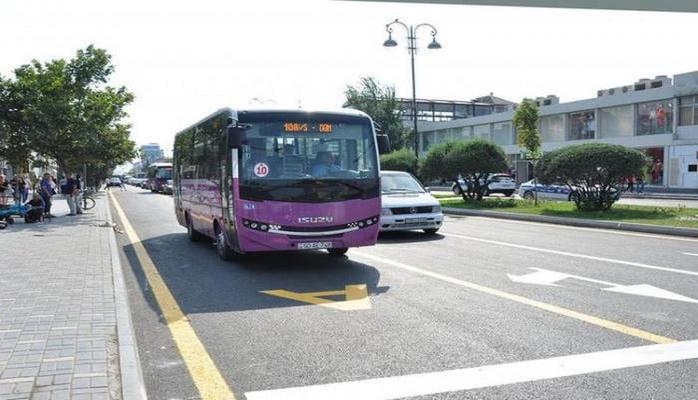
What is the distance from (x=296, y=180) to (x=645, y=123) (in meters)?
41.9

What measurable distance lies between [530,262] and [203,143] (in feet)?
21.9

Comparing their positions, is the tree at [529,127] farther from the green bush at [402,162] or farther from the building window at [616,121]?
the building window at [616,121]

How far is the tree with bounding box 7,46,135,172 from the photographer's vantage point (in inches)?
860

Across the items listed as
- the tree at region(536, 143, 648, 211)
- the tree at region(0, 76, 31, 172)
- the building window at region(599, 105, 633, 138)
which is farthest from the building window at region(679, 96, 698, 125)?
the tree at region(0, 76, 31, 172)

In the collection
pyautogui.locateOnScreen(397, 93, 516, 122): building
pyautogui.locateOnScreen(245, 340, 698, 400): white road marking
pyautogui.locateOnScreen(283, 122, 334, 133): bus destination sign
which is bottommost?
pyautogui.locateOnScreen(245, 340, 698, 400): white road marking

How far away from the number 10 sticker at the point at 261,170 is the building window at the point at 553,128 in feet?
153

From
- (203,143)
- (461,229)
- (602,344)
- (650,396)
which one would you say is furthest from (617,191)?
(650,396)

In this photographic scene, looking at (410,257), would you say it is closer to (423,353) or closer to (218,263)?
(218,263)

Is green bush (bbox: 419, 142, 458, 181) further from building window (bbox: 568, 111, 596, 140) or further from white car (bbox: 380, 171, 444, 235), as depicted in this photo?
building window (bbox: 568, 111, 596, 140)

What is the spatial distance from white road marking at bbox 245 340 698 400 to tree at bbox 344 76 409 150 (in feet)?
182

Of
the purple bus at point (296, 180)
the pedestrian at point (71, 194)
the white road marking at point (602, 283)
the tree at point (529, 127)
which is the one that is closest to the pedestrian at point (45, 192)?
the pedestrian at point (71, 194)

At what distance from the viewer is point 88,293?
7.62 m

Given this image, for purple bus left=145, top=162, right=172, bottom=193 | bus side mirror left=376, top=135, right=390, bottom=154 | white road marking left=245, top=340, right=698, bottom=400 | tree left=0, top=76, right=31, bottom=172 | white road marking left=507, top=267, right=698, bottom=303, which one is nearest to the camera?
white road marking left=245, top=340, right=698, bottom=400

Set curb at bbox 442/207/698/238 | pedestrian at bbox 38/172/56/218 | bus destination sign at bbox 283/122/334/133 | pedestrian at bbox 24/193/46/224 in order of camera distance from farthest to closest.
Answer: pedestrian at bbox 38/172/56/218
pedestrian at bbox 24/193/46/224
curb at bbox 442/207/698/238
bus destination sign at bbox 283/122/334/133
